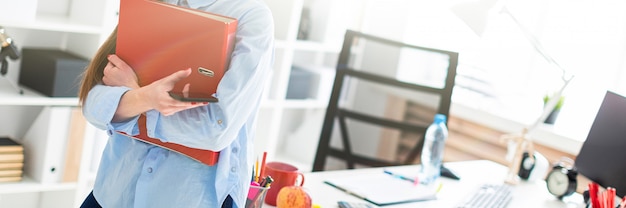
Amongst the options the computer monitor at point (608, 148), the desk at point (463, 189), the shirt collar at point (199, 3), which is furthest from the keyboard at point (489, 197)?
the shirt collar at point (199, 3)

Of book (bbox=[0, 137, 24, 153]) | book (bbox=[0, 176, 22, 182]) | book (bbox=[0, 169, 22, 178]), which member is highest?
book (bbox=[0, 137, 24, 153])

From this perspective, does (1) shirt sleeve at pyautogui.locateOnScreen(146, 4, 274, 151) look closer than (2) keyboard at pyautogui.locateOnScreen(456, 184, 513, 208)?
Yes

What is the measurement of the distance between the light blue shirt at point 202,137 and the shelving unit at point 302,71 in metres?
2.04

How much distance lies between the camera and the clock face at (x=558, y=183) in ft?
8.48

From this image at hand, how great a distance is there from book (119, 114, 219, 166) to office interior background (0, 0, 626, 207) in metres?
1.25

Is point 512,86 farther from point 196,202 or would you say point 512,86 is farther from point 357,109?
point 196,202

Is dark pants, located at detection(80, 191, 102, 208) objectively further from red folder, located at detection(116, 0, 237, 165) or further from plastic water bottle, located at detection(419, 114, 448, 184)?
plastic water bottle, located at detection(419, 114, 448, 184)

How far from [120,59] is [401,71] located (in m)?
2.73

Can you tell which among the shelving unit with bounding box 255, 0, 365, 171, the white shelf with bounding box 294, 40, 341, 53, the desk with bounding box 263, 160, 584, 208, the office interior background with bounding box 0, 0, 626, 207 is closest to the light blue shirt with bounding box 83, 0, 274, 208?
the desk with bounding box 263, 160, 584, 208

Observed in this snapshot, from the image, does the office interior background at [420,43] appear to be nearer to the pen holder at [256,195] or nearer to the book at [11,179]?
the book at [11,179]

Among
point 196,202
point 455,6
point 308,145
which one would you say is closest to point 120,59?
point 196,202

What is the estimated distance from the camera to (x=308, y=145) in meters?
4.20

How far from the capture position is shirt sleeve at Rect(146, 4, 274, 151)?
147 centimetres

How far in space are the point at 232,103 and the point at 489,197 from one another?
1.24 meters
